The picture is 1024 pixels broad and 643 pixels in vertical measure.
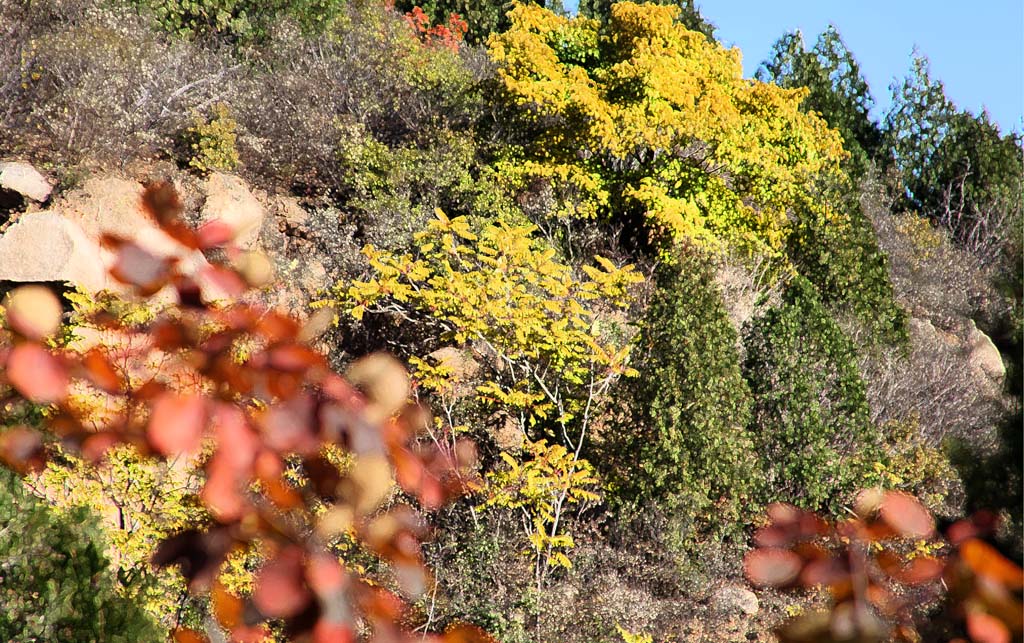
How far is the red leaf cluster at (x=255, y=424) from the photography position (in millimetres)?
968

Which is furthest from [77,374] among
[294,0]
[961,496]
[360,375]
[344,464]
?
[294,0]

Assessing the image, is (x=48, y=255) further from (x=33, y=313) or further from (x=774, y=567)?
(x=774, y=567)

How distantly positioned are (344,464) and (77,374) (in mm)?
5894

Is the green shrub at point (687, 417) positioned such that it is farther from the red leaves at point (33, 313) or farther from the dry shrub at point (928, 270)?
the red leaves at point (33, 313)

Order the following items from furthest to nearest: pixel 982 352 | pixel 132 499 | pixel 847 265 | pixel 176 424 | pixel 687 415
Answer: pixel 982 352 < pixel 847 265 < pixel 687 415 < pixel 132 499 < pixel 176 424

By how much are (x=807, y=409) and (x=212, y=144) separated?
24.2 feet

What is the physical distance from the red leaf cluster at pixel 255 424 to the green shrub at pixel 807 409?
7.71m

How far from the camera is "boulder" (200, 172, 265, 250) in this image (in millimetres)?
10648

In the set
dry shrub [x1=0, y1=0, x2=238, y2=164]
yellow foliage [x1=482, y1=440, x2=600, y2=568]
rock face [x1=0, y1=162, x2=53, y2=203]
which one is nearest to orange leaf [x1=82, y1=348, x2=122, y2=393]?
yellow foliage [x1=482, y1=440, x2=600, y2=568]

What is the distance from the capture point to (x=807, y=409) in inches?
336

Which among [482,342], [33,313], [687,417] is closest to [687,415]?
[687,417]

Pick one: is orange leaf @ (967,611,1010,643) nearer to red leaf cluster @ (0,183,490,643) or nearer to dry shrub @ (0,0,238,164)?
red leaf cluster @ (0,183,490,643)

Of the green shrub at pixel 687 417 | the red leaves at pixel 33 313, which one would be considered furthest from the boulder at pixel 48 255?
the red leaves at pixel 33 313

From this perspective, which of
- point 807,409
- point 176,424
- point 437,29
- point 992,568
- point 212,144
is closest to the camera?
point 176,424
